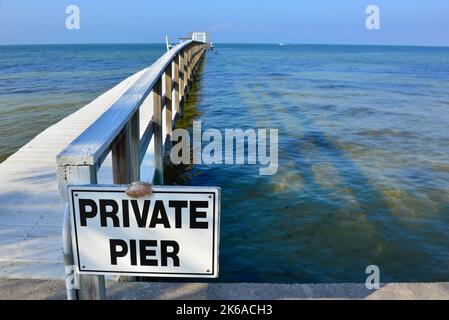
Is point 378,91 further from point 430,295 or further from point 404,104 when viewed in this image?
point 430,295

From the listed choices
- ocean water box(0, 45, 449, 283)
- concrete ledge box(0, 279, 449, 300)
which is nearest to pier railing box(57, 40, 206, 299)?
concrete ledge box(0, 279, 449, 300)

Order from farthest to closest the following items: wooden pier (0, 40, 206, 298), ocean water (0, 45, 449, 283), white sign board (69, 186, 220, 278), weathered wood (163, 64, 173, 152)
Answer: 1. weathered wood (163, 64, 173, 152)
2. ocean water (0, 45, 449, 283)
3. wooden pier (0, 40, 206, 298)
4. white sign board (69, 186, 220, 278)

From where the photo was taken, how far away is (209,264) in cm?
182

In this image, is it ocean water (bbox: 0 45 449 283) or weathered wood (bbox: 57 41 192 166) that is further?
ocean water (bbox: 0 45 449 283)

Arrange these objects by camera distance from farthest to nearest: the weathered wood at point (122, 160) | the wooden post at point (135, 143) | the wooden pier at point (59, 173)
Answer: the wooden post at point (135, 143) → the weathered wood at point (122, 160) → the wooden pier at point (59, 173)

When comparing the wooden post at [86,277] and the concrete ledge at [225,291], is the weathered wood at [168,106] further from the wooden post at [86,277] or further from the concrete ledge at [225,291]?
the wooden post at [86,277]

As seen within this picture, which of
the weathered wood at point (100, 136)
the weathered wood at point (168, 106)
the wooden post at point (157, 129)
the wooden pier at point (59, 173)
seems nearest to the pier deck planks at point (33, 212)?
the wooden pier at point (59, 173)

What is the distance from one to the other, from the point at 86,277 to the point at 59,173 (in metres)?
0.54

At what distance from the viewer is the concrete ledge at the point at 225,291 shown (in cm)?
282

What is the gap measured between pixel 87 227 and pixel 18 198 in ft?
10.9

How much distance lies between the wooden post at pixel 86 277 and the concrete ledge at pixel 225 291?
75 cm

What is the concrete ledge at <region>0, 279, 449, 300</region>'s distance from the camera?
2820 mm

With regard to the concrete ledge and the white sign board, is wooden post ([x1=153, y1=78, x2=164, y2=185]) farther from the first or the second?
the white sign board
